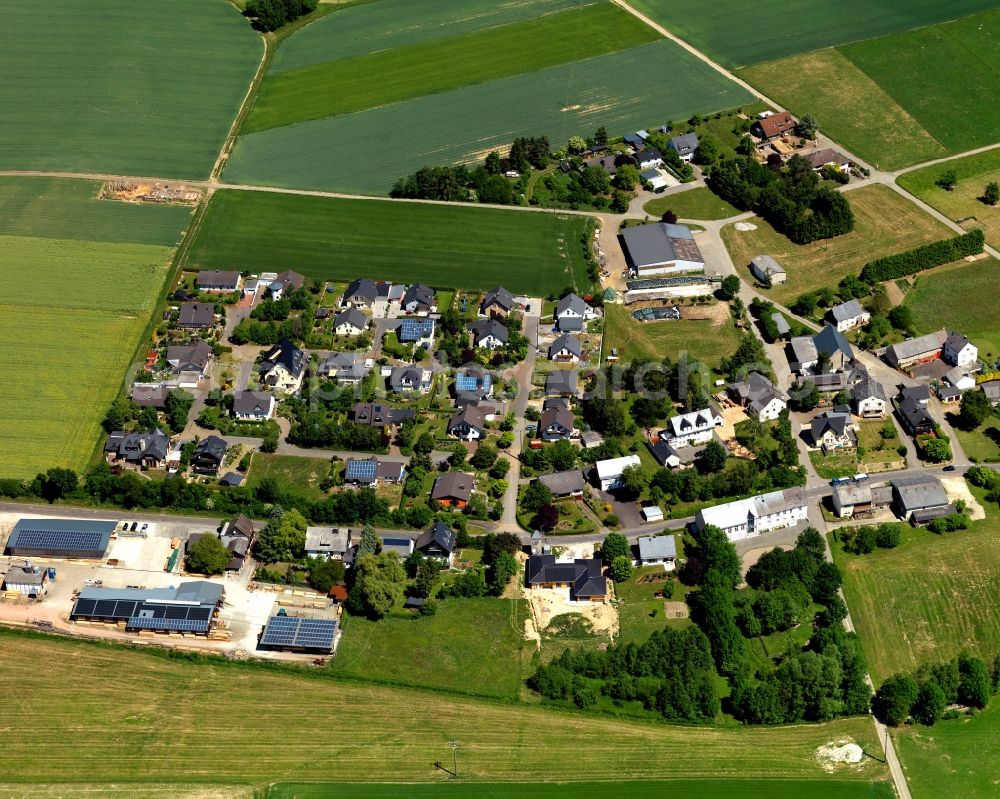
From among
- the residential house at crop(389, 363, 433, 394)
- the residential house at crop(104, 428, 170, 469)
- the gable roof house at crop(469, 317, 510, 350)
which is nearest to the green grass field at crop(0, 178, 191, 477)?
the residential house at crop(104, 428, 170, 469)

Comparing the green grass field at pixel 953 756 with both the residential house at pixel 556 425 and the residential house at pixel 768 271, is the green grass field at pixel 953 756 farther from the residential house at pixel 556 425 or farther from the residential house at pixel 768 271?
the residential house at pixel 768 271

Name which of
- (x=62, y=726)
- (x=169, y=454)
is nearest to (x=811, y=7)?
(x=169, y=454)

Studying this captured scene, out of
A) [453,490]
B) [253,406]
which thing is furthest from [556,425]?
[253,406]

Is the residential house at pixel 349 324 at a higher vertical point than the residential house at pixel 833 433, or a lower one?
higher

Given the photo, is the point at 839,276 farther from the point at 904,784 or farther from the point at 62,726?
the point at 62,726

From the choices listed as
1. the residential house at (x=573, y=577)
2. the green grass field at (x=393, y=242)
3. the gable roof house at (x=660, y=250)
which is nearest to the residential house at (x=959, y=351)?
the gable roof house at (x=660, y=250)

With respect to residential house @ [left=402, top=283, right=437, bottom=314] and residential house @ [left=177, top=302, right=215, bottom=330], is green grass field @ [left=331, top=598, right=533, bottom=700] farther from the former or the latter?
residential house @ [left=177, top=302, right=215, bottom=330]
